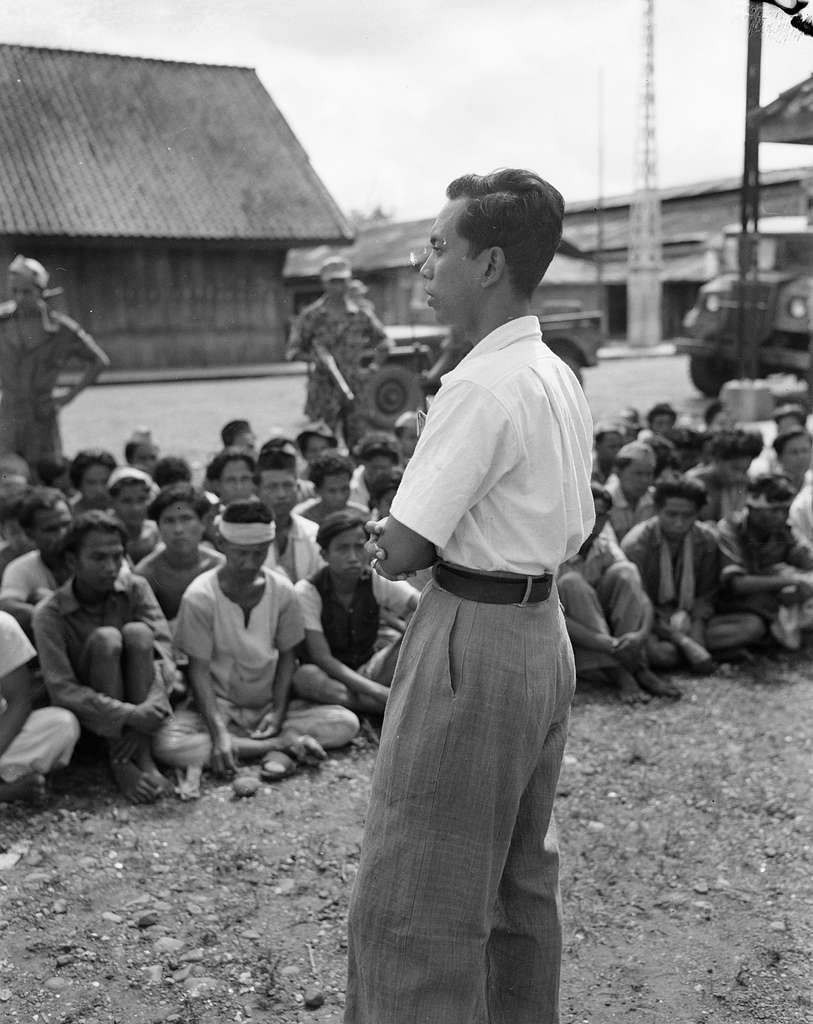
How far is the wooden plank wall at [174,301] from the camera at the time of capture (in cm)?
1895

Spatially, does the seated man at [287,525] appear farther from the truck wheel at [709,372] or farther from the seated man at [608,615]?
the truck wheel at [709,372]

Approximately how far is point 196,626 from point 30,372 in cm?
420

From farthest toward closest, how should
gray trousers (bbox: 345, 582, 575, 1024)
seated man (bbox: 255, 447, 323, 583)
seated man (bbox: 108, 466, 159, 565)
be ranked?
seated man (bbox: 108, 466, 159, 565), seated man (bbox: 255, 447, 323, 583), gray trousers (bbox: 345, 582, 575, 1024)

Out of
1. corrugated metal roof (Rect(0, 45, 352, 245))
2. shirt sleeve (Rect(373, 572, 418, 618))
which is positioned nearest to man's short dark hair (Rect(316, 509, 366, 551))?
shirt sleeve (Rect(373, 572, 418, 618))

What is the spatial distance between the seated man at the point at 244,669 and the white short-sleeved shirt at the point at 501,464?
88.3 inches

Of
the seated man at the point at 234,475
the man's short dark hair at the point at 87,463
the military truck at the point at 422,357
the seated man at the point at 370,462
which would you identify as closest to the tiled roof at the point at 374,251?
the military truck at the point at 422,357

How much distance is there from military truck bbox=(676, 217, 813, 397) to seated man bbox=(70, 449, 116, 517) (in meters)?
9.44

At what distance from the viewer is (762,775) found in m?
3.93

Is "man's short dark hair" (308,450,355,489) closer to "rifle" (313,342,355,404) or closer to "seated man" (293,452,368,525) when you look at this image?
"seated man" (293,452,368,525)

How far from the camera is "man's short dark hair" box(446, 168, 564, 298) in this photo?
6.08ft

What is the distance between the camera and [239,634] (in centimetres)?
419

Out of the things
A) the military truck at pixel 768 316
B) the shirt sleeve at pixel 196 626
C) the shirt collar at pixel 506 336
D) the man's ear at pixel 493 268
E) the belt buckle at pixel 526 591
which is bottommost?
the shirt sleeve at pixel 196 626

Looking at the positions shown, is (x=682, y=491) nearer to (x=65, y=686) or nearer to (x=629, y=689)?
(x=629, y=689)

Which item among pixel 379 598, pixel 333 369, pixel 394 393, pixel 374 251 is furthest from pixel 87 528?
pixel 374 251
